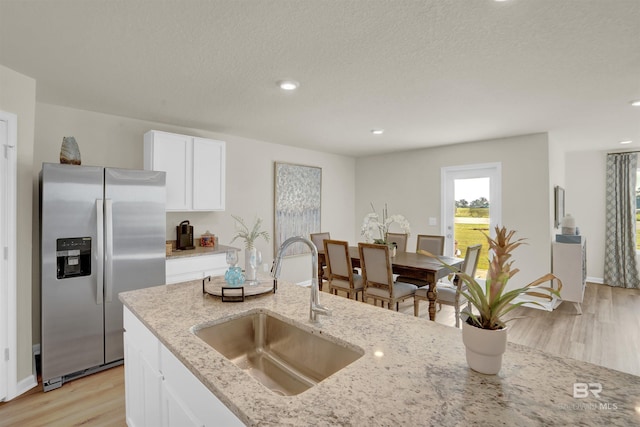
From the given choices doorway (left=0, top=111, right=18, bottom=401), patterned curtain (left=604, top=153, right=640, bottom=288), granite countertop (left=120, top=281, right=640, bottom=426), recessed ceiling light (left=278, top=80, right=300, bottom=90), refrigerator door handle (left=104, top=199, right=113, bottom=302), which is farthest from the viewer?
patterned curtain (left=604, top=153, right=640, bottom=288)

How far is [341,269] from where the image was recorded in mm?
3643

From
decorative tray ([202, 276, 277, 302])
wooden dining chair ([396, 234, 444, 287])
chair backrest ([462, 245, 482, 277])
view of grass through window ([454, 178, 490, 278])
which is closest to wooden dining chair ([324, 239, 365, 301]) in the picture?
wooden dining chair ([396, 234, 444, 287])

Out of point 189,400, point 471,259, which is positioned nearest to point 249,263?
point 189,400

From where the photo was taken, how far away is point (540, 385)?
2.93 feet

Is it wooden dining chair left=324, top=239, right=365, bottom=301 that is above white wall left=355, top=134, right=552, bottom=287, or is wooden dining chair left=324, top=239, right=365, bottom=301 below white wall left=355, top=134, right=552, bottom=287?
below

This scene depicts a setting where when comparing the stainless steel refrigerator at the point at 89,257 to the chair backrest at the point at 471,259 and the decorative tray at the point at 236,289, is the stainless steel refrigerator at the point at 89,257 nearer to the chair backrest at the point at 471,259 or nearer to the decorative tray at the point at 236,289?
the decorative tray at the point at 236,289

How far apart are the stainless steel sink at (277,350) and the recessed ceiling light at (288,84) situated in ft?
5.83

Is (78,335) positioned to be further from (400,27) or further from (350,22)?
(400,27)

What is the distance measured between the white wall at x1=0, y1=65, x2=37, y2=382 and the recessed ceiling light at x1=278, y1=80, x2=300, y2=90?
6.21ft

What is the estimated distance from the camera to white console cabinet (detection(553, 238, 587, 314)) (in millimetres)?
3957

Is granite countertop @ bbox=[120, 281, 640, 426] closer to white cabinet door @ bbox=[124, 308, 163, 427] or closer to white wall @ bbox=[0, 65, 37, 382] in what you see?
white cabinet door @ bbox=[124, 308, 163, 427]

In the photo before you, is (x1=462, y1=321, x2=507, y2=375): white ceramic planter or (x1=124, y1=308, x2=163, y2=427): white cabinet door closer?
(x1=462, y1=321, x2=507, y2=375): white ceramic planter

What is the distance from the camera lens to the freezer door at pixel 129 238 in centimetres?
261

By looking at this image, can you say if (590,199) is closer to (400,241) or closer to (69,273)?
(400,241)
